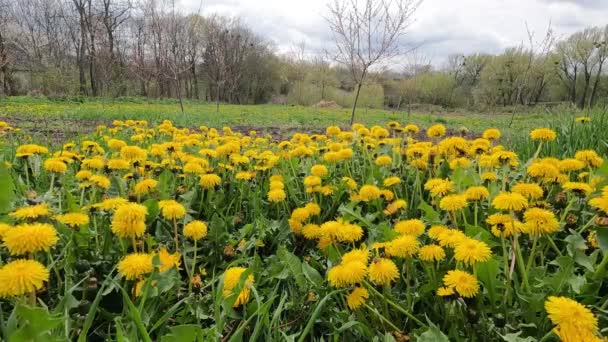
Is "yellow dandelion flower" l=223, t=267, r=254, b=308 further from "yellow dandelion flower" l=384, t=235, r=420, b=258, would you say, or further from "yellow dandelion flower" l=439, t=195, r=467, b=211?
"yellow dandelion flower" l=439, t=195, r=467, b=211

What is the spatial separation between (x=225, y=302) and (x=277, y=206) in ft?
3.94

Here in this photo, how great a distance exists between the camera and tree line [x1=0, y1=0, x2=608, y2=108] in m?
25.4

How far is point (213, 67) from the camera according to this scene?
126 feet

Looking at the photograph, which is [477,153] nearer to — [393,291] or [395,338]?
[393,291]

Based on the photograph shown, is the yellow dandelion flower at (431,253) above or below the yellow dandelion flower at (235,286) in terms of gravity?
above

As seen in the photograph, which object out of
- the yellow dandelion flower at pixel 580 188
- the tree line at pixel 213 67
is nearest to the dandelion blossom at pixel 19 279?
the yellow dandelion flower at pixel 580 188

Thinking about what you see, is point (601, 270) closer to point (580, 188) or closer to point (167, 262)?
point (580, 188)

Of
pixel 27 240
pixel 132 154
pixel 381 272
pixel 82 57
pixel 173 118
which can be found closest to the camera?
pixel 27 240

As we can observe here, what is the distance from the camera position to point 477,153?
233cm

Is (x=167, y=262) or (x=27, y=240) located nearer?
(x=27, y=240)

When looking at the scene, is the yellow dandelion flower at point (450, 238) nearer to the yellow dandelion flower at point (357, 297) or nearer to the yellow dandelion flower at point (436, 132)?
the yellow dandelion flower at point (357, 297)

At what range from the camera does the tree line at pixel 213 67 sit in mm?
25391

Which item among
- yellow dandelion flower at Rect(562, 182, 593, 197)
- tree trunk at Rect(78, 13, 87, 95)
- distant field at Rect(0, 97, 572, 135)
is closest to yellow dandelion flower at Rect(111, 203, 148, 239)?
yellow dandelion flower at Rect(562, 182, 593, 197)

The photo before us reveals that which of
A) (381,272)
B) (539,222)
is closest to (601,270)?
(539,222)
